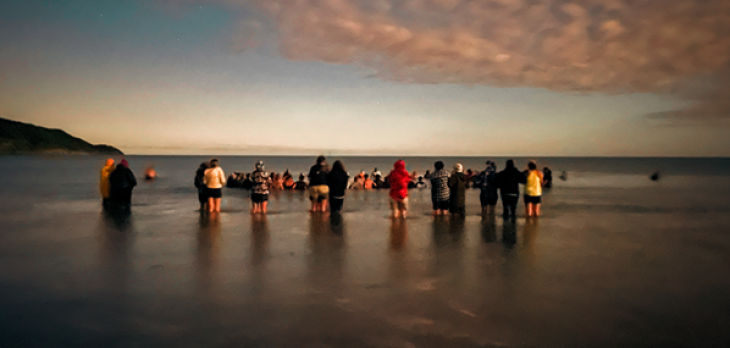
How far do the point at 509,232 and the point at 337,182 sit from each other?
17.1ft

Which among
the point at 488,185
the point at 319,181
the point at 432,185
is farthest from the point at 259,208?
the point at 488,185

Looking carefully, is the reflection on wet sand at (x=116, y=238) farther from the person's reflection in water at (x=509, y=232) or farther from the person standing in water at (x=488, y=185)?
the person standing in water at (x=488, y=185)

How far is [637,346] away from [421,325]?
84.2 inches

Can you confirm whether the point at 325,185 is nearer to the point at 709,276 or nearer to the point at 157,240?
the point at 157,240

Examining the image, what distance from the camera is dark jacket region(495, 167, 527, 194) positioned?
13.4 metres

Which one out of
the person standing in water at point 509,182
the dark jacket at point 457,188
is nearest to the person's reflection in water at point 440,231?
the dark jacket at point 457,188

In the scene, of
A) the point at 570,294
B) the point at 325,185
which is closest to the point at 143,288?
the point at 570,294

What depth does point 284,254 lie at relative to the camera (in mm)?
8844

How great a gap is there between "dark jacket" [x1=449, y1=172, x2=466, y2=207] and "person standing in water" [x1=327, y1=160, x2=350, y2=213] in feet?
10.4

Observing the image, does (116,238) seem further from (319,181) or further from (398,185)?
(398,185)

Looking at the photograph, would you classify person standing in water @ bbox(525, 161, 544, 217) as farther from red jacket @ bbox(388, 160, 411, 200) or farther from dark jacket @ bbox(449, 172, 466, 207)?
red jacket @ bbox(388, 160, 411, 200)

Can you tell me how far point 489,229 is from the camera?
11.9 m

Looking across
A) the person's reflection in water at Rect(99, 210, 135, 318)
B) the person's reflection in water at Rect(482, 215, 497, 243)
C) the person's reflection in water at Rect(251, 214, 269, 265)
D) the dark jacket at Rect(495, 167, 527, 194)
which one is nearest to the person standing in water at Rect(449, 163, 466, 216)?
the person's reflection in water at Rect(482, 215, 497, 243)

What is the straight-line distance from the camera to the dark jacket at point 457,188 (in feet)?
45.3
